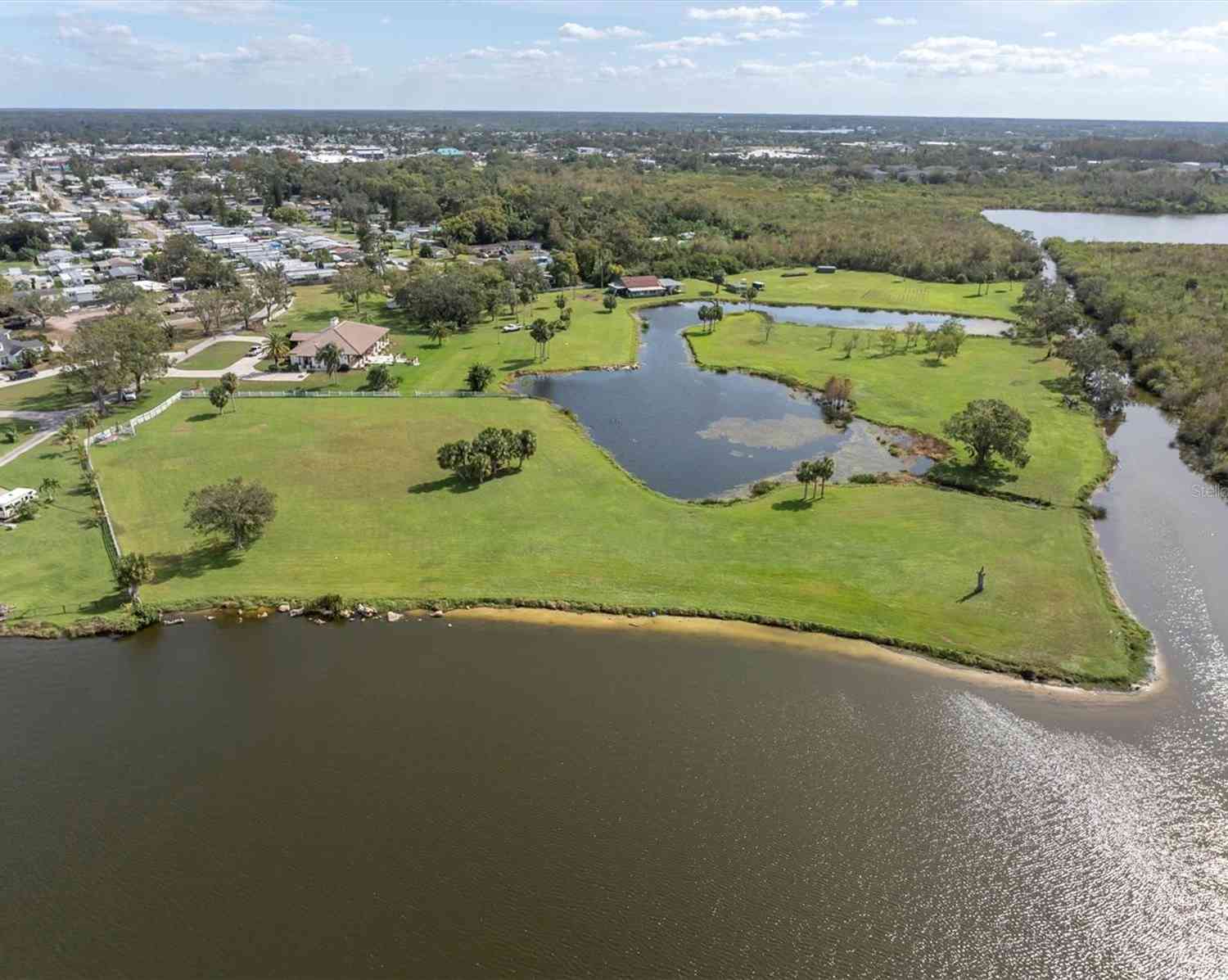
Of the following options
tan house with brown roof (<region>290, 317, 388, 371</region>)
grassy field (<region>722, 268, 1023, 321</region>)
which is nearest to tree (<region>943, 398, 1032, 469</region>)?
grassy field (<region>722, 268, 1023, 321</region>)

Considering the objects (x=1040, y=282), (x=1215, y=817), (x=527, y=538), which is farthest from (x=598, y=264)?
(x=1215, y=817)

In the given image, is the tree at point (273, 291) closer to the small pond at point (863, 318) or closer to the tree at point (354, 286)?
the tree at point (354, 286)

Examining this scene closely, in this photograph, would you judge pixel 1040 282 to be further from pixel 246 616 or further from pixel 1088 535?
pixel 246 616

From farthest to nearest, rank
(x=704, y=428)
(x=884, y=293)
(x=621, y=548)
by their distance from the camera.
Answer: (x=884, y=293), (x=704, y=428), (x=621, y=548)

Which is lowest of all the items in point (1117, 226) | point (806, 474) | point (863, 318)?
point (863, 318)

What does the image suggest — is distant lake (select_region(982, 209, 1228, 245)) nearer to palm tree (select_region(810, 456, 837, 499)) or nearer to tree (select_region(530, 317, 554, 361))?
tree (select_region(530, 317, 554, 361))

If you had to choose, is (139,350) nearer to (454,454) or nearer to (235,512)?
(235,512)

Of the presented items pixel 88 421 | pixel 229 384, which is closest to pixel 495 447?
pixel 229 384
